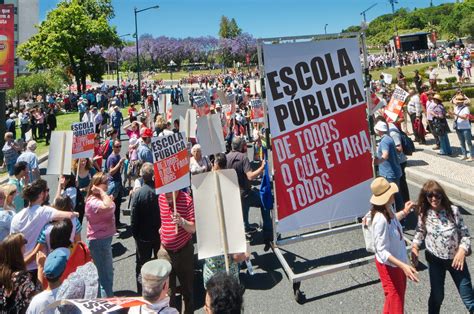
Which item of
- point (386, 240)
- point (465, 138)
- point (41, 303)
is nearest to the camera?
point (41, 303)

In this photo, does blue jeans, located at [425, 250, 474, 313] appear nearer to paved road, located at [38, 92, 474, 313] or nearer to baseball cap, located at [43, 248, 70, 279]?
paved road, located at [38, 92, 474, 313]

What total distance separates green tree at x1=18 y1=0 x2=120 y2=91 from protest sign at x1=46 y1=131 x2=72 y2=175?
38.5 m

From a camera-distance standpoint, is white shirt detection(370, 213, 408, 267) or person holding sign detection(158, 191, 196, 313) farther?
person holding sign detection(158, 191, 196, 313)

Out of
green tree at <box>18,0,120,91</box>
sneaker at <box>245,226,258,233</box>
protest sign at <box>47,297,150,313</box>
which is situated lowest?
sneaker at <box>245,226,258,233</box>

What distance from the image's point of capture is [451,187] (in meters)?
9.38

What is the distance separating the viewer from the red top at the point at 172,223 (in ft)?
15.8

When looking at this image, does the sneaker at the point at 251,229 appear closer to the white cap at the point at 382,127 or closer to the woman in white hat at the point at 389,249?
the white cap at the point at 382,127

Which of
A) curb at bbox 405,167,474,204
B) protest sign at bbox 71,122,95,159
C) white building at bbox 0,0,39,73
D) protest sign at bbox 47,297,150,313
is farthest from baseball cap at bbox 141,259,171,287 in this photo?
white building at bbox 0,0,39,73

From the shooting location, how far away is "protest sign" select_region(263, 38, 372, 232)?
5688 mm

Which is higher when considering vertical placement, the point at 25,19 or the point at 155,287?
the point at 25,19

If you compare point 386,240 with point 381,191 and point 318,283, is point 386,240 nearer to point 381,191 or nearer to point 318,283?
point 381,191

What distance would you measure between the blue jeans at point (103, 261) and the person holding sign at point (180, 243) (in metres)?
0.93

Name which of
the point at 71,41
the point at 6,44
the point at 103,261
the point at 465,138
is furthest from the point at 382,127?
the point at 71,41

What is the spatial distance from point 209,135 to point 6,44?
1076cm
